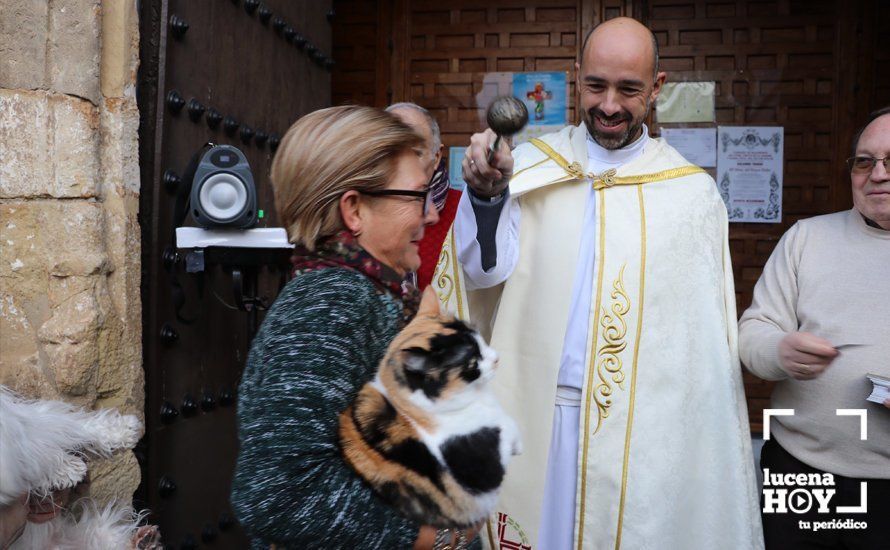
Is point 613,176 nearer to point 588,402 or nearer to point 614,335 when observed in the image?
point 614,335

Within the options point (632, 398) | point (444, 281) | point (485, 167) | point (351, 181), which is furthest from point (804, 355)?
point (351, 181)

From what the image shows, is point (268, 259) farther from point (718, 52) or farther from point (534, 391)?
point (718, 52)

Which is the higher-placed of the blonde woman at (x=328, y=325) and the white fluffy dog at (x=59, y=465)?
the blonde woman at (x=328, y=325)

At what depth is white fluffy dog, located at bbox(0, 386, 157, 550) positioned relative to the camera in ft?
5.92

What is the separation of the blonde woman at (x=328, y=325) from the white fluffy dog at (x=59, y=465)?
647 millimetres

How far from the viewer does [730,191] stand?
464cm

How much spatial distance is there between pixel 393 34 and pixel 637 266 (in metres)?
2.67

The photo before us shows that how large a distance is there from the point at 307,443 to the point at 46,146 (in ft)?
4.41

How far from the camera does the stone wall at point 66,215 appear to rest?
2.21 m

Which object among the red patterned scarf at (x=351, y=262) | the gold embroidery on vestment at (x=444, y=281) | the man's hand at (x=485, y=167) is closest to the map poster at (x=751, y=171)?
the gold embroidery on vestment at (x=444, y=281)

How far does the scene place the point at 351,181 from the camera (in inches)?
59.5

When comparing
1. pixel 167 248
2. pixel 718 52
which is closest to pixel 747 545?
pixel 167 248

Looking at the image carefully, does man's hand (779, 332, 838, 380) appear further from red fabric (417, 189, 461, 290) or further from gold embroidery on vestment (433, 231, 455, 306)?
red fabric (417, 189, 461, 290)

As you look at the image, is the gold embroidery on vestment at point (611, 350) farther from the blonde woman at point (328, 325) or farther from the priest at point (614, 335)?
the blonde woman at point (328, 325)
